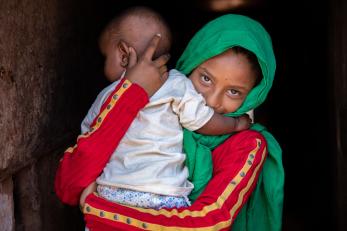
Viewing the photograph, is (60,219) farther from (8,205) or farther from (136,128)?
(136,128)

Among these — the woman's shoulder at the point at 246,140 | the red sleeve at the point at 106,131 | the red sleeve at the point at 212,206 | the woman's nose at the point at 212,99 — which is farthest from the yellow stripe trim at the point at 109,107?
the woman's shoulder at the point at 246,140

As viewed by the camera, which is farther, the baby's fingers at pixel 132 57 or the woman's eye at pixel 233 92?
the woman's eye at pixel 233 92

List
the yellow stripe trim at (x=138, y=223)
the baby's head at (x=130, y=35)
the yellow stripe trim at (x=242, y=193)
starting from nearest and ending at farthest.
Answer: the yellow stripe trim at (x=138, y=223), the yellow stripe trim at (x=242, y=193), the baby's head at (x=130, y=35)

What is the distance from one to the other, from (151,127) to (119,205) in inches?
10.5

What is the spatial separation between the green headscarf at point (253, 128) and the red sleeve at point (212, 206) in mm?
72

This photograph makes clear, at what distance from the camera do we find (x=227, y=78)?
189cm

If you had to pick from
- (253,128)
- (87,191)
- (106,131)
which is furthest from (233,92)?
(87,191)

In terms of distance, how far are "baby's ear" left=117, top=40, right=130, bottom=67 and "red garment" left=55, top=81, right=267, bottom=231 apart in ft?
0.62

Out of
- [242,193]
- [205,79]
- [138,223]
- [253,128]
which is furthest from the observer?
[253,128]

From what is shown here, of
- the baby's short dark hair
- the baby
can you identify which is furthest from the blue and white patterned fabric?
the baby's short dark hair

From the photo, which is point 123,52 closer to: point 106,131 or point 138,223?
point 106,131

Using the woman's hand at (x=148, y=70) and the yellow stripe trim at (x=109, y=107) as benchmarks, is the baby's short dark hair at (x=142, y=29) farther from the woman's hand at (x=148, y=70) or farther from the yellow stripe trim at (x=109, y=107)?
the yellow stripe trim at (x=109, y=107)

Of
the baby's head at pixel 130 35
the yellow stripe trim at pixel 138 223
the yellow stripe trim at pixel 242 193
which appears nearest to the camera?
the yellow stripe trim at pixel 138 223

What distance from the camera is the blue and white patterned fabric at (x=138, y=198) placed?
1716 mm
